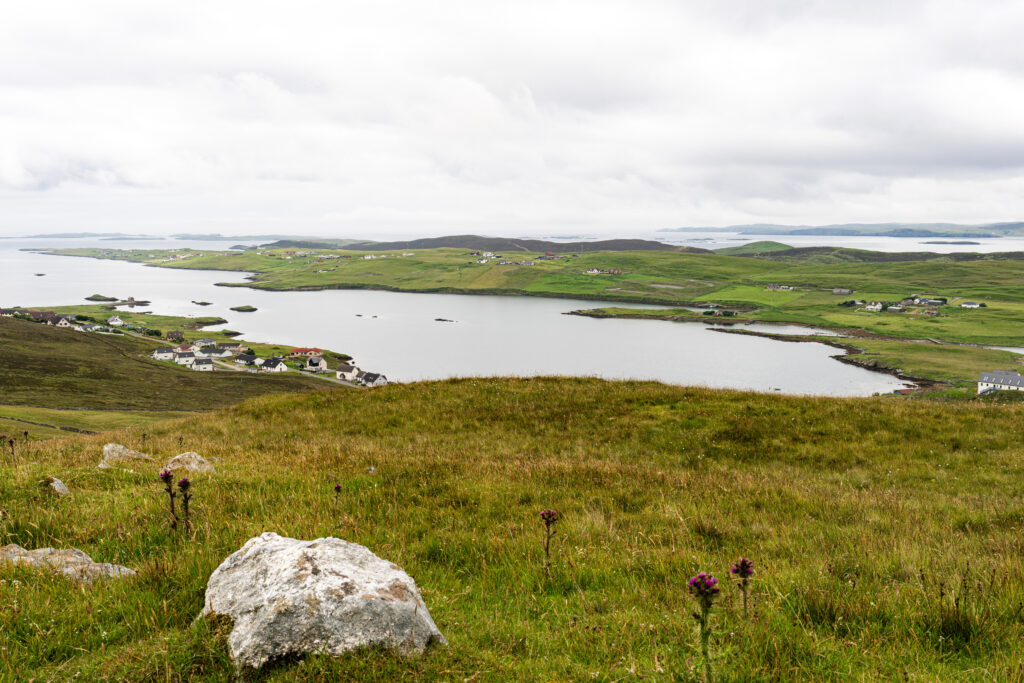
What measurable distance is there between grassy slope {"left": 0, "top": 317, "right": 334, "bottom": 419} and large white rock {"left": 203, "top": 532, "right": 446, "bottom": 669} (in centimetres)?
8183

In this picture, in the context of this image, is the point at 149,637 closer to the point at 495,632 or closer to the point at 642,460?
the point at 495,632

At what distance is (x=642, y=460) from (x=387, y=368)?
11042cm

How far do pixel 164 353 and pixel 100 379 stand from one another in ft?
120

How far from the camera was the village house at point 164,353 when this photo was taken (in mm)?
139500

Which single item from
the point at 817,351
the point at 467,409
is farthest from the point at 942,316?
the point at 467,409

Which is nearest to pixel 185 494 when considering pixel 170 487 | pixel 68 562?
pixel 170 487

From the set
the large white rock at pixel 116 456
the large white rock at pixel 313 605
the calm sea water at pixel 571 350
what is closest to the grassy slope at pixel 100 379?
the calm sea water at pixel 571 350

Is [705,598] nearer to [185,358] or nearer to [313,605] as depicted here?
[313,605]

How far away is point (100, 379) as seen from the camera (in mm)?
→ 106375

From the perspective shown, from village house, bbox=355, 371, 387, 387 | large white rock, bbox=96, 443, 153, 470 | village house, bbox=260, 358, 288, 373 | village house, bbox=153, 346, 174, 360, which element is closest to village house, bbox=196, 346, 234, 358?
village house, bbox=153, 346, 174, 360

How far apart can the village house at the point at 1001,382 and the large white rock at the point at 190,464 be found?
10315cm

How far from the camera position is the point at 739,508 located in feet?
28.6

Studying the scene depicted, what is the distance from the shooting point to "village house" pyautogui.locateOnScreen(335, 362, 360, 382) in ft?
383

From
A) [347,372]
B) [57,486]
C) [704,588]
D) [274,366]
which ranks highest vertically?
[704,588]
